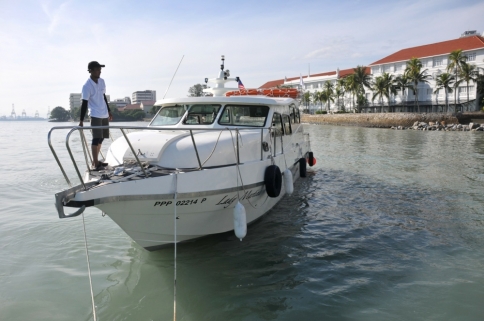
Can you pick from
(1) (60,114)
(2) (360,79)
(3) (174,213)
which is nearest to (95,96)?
(3) (174,213)

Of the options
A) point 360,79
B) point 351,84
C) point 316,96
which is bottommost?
point 316,96

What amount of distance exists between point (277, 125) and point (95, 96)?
13.8 feet

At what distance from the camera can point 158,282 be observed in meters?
5.60

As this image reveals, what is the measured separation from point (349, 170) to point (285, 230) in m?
8.00

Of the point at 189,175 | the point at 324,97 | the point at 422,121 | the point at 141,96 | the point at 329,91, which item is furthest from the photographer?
the point at 141,96

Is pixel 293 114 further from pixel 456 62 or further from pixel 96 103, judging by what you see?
pixel 456 62

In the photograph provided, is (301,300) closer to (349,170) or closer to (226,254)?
(226,254)

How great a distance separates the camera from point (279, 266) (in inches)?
239

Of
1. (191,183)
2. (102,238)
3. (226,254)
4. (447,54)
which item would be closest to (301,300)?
(226,254)

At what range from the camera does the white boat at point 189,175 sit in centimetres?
495

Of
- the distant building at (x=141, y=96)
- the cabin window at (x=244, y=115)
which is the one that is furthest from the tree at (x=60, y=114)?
the cabin window at (x=244, y=115)

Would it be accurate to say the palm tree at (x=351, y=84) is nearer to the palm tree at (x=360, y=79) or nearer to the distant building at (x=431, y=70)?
the palm tree at (x=360, y=79)

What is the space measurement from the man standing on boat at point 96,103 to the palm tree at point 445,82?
55531 mm

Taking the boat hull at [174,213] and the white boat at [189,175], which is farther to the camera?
the boat hull at [174,213]
